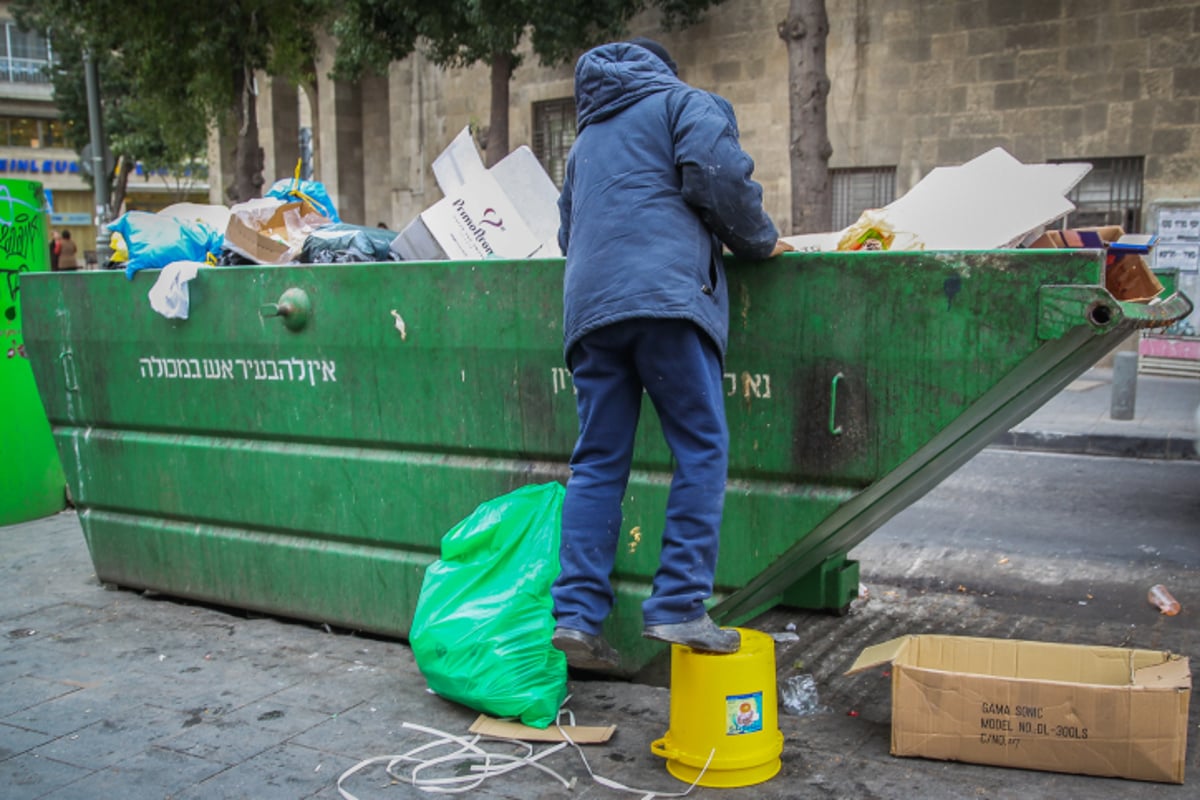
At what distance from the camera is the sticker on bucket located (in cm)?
264

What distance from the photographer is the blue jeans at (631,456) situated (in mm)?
2715

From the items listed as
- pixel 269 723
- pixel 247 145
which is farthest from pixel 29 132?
pixel 269 723

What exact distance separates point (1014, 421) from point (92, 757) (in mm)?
2730

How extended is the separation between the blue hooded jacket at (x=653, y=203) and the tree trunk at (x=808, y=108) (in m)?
7.71

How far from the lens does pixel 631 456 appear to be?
299 cm

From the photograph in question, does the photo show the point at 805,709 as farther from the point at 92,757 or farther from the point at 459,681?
the point at 92,757

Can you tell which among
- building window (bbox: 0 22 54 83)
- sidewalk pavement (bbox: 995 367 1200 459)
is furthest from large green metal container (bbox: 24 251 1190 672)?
building window (bbox: 0 22 54 83)

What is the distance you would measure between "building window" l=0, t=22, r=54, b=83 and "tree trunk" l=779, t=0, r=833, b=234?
39.6 metres

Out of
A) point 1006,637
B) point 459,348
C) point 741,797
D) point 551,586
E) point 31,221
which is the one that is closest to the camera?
point 741,797

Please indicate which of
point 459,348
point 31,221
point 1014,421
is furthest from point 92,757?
point 31,221

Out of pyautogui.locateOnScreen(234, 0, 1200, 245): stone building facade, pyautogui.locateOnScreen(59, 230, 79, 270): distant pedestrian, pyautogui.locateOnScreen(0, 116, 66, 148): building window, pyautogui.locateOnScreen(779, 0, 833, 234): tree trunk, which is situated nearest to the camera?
pyautogui.locateOnScreen(779, 0, 833, 234): tree trunk

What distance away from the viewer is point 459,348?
136 inches

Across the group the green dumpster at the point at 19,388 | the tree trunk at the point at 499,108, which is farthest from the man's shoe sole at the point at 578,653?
the tree trunk at the point at 499,108

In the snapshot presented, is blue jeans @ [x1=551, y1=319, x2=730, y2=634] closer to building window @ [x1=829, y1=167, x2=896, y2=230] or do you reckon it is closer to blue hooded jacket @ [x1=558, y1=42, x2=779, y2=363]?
blue hooded jacket @ [x1=558, y1=42, x2=779, y2=363]
